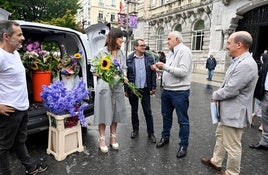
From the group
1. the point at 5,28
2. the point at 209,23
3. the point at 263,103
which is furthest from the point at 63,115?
the point at 209,23

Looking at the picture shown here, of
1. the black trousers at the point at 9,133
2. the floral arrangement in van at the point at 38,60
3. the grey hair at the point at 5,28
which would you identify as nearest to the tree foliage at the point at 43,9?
the floral arrangement in van at the point at 38,60

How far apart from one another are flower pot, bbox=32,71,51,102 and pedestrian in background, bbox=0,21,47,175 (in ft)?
4.40

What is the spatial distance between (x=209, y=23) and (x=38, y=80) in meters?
18.2

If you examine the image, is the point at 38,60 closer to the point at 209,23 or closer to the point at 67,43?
the point at 67,43

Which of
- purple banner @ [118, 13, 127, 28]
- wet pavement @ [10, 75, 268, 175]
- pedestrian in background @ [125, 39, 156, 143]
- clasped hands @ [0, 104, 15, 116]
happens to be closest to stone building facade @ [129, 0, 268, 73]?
purple banner @ [118, 13, 127, 28]

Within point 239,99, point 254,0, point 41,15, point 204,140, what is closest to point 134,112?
point 204,140

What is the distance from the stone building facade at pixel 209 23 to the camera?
1603cm

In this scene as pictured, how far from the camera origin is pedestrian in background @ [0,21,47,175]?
2.49 meters

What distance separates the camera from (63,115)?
344cm

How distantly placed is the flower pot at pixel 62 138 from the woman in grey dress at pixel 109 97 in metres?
0.36

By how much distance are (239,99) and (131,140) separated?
84.6 inches

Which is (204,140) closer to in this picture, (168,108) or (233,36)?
(168,108)

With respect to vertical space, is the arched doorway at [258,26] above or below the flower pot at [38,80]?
above

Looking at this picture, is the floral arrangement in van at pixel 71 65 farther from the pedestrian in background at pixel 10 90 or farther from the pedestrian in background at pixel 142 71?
the pedestrian in background at pixel 10 90
